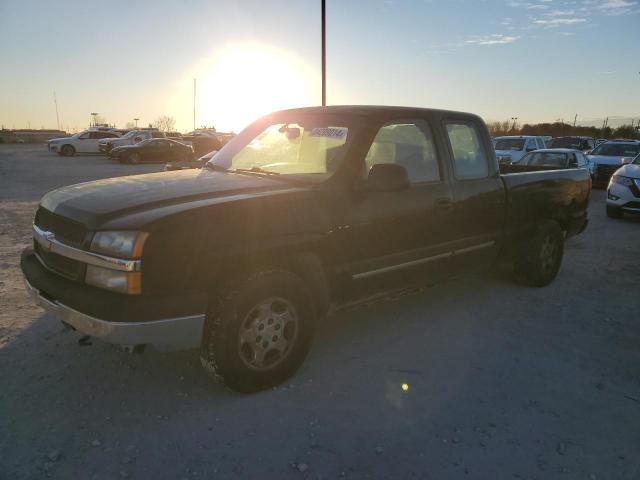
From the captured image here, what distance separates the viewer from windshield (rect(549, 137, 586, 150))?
63.9 feet

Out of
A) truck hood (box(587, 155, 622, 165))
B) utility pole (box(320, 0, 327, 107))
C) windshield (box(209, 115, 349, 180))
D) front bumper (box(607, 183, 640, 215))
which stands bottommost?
front bumper (box(607, 183, 640, 215))

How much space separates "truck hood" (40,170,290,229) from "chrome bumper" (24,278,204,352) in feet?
1.71

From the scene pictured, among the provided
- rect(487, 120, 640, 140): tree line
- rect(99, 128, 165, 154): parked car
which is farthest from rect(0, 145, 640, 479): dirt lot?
rect(487, 120, 640, 140): tree line

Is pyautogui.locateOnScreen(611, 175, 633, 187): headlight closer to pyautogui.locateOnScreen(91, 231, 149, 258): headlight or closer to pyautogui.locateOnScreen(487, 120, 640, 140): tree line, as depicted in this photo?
pyautogui.locateOnScreen(91, 231, 149, 258): headlight

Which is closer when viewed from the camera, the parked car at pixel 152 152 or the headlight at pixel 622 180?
the headlight at pixel 622 180

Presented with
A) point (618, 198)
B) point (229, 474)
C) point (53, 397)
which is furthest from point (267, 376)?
point (618, 198)

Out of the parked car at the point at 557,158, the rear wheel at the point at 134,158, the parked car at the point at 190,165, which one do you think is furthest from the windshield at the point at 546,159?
the rear wheel at the point at 134,158

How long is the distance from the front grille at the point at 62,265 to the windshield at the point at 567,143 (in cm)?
2020

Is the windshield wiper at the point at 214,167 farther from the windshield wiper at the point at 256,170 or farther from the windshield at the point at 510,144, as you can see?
the windshield at the point at 510,144

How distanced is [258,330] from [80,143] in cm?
3343

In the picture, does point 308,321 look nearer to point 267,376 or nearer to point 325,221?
point 267,376

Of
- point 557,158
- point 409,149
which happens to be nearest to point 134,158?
point 557,158

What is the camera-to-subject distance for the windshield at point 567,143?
1947cm

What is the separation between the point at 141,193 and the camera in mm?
2963
